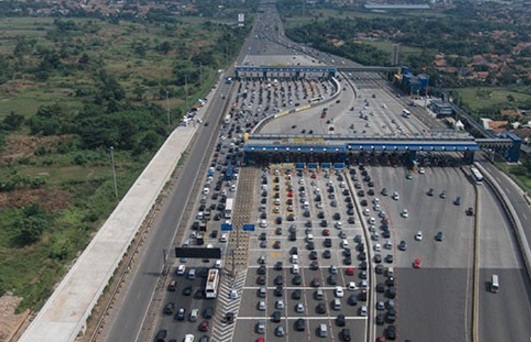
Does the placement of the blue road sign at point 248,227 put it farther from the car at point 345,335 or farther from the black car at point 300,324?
the car at point 345,335

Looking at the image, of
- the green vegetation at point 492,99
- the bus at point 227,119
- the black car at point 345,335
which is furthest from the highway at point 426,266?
the green vegetation at point 492,99

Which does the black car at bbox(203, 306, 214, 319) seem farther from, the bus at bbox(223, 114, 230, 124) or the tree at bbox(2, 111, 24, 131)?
the tree at bbox(2, 111, 24, 131)

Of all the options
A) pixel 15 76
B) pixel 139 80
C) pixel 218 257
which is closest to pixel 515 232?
pixel 218 257

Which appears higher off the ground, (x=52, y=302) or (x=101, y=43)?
(x=101, y=43)

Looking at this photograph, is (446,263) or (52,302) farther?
(446,263)

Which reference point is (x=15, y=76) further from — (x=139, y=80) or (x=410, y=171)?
(x=410, y=171)

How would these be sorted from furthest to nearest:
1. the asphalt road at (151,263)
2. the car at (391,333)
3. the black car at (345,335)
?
1. the asphalt road at (151,263)
2. the car at (391,333)
3. the black car at (345,335)

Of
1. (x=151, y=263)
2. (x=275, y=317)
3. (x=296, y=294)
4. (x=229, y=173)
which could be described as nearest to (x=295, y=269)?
(x=296, y=294)
